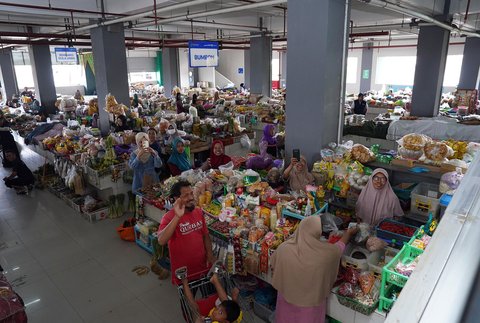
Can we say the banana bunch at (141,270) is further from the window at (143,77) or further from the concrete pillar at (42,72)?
the window at (143,77)

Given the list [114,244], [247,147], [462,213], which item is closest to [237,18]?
[247,147]

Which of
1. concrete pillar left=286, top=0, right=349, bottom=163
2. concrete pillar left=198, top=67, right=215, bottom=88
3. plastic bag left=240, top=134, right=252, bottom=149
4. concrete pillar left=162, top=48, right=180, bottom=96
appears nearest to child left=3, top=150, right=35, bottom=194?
plastic bag left=240, top=134, right=252, bottom=149

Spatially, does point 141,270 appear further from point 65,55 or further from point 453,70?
point 453,70

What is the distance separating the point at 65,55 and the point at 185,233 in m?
10.8

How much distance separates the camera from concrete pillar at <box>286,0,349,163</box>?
193 inches

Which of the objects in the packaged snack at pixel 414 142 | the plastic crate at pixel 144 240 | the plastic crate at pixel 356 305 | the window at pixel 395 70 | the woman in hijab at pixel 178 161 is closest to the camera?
the plastic crate at pixel 356 305

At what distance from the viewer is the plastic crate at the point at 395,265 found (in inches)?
110

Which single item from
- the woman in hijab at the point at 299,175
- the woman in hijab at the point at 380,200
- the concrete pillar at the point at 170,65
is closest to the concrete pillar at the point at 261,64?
the concrete pillar at the point at 170,65

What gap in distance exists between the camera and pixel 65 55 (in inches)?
466

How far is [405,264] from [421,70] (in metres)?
8.58

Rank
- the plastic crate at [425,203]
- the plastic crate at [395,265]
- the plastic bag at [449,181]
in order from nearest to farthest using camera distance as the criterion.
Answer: the plastic crate at [395,265] → the plastic bag at [449,181] → the plastic crate at [425,203]

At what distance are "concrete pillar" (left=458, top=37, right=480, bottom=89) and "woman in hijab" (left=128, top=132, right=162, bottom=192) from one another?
1520cm

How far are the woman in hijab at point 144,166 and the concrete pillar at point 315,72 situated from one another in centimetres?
256

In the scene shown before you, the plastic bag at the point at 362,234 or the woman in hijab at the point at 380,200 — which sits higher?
the woman in hijab at the point at 380,200
